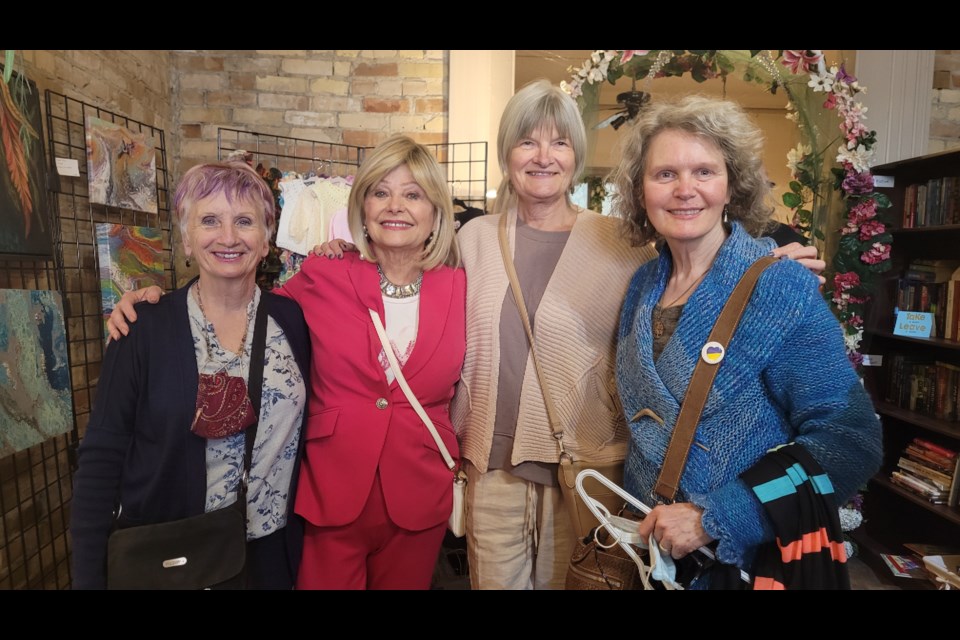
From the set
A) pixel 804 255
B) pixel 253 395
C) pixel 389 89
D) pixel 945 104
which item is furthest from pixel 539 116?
pixel 945 104

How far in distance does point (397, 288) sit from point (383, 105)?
264 cm

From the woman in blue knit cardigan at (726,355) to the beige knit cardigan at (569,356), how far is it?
0.75 ft

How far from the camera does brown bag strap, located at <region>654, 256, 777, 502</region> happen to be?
120cm

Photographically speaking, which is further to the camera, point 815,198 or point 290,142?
point 290,142

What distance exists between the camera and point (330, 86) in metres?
3.97

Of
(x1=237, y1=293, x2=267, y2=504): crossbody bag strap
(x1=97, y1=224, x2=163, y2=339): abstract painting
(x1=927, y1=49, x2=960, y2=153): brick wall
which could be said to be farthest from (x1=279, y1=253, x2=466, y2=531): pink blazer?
(x1=927, y1=49, x2=960, y2=153): brick wall

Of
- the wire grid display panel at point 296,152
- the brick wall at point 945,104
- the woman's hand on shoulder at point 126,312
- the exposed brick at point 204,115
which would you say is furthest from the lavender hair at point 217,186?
the brick wall at point 945,104

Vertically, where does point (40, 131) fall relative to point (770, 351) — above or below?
above

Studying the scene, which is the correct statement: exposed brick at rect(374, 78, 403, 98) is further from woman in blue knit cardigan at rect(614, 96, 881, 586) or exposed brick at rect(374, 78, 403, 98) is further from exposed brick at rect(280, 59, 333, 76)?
woman in blue knit cardigan at rect(614, 96, 881, 586)

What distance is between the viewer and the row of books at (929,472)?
3.22 metres
